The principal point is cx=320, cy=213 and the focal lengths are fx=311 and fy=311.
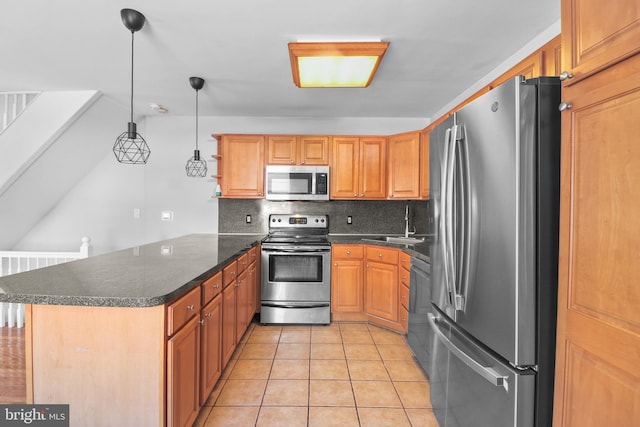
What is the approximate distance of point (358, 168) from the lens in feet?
11.9

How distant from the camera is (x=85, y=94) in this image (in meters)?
3.02

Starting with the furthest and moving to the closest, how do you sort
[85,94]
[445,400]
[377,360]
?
[85,94] → [377,360] → [445,400]

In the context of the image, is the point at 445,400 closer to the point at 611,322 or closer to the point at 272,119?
the point at 611,322

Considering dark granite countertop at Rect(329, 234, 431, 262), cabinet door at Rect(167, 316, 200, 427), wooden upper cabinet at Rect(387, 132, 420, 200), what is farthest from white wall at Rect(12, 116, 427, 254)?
cabinet door at Rect(167, 316, 200, 427)

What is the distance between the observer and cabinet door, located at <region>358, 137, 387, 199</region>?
3600 mm

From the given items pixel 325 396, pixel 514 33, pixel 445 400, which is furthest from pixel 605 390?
pixel 514 33

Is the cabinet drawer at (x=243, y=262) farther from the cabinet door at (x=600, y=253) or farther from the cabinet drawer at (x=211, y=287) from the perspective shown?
the cabinet door at (x=600, y=253)

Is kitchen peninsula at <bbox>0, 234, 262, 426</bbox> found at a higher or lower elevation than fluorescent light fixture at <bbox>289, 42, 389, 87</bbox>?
lower

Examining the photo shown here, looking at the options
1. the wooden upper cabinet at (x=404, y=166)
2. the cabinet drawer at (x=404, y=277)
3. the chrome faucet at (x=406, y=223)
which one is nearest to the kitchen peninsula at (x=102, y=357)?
the cabinet drawer at (x=404, y=277)

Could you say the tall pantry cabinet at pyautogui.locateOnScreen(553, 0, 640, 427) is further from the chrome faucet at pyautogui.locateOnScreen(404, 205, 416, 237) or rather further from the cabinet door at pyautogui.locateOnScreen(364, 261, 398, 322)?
the chrome faucet at pyautogui.locateOnScreen(404, 205, 416, 237)

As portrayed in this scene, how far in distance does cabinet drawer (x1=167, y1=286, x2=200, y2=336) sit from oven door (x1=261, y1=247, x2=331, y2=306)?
160 cm

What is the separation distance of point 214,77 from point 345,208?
205 cm

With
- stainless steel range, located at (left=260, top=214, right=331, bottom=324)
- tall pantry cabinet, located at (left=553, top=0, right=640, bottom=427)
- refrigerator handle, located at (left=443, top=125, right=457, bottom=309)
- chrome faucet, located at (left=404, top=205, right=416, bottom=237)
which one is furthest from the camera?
chrome faucet, located at (left=404, top=205, right=416, bottom=237)

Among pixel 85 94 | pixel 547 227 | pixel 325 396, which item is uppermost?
pixel 85 94
